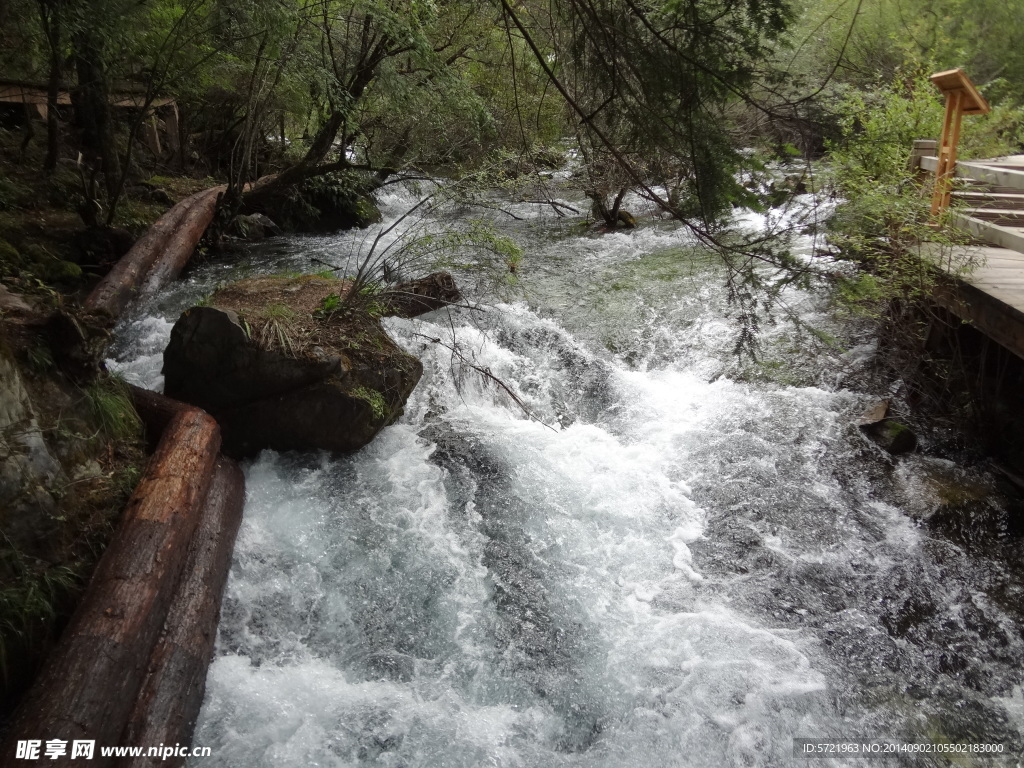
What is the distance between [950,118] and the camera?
233 inches

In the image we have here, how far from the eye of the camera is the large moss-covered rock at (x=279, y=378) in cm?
532

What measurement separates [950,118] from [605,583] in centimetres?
534

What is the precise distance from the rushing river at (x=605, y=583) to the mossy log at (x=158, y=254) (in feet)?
1.31

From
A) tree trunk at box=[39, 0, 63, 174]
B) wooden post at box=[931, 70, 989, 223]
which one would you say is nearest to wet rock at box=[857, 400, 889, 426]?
wooden post at box=[931, 70, 989, 223]

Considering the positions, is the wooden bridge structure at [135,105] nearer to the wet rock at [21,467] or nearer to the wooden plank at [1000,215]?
the wet rock at [21,467]

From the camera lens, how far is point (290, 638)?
4.00 m

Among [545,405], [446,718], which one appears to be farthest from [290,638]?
[545,405]

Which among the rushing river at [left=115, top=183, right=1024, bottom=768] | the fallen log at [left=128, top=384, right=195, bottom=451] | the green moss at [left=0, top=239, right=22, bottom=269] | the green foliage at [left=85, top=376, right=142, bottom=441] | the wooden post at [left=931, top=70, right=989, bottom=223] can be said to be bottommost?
the rushing river at [left=115, top=183, right=1024, bottom=768]

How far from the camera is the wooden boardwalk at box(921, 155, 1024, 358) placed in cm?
512

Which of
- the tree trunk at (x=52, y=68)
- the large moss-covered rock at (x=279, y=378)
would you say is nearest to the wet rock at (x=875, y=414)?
the large moss-covered rock at (x=279, y=378)

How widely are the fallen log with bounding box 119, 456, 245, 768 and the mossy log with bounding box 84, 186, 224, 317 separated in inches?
116

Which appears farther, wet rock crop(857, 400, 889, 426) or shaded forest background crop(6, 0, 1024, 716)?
wet rock crop(857, 400, 889, 426)

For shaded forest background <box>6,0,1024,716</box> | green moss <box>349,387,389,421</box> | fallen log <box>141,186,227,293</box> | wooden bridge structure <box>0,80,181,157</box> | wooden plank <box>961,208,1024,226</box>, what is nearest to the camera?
shaded forest background <box>6,0,1024,716</box>

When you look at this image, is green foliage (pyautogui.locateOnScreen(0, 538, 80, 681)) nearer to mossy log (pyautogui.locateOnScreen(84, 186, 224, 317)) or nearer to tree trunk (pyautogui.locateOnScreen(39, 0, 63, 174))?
mossy log (pyautogui.locateOnScreen(84, 186, 224, 317))
